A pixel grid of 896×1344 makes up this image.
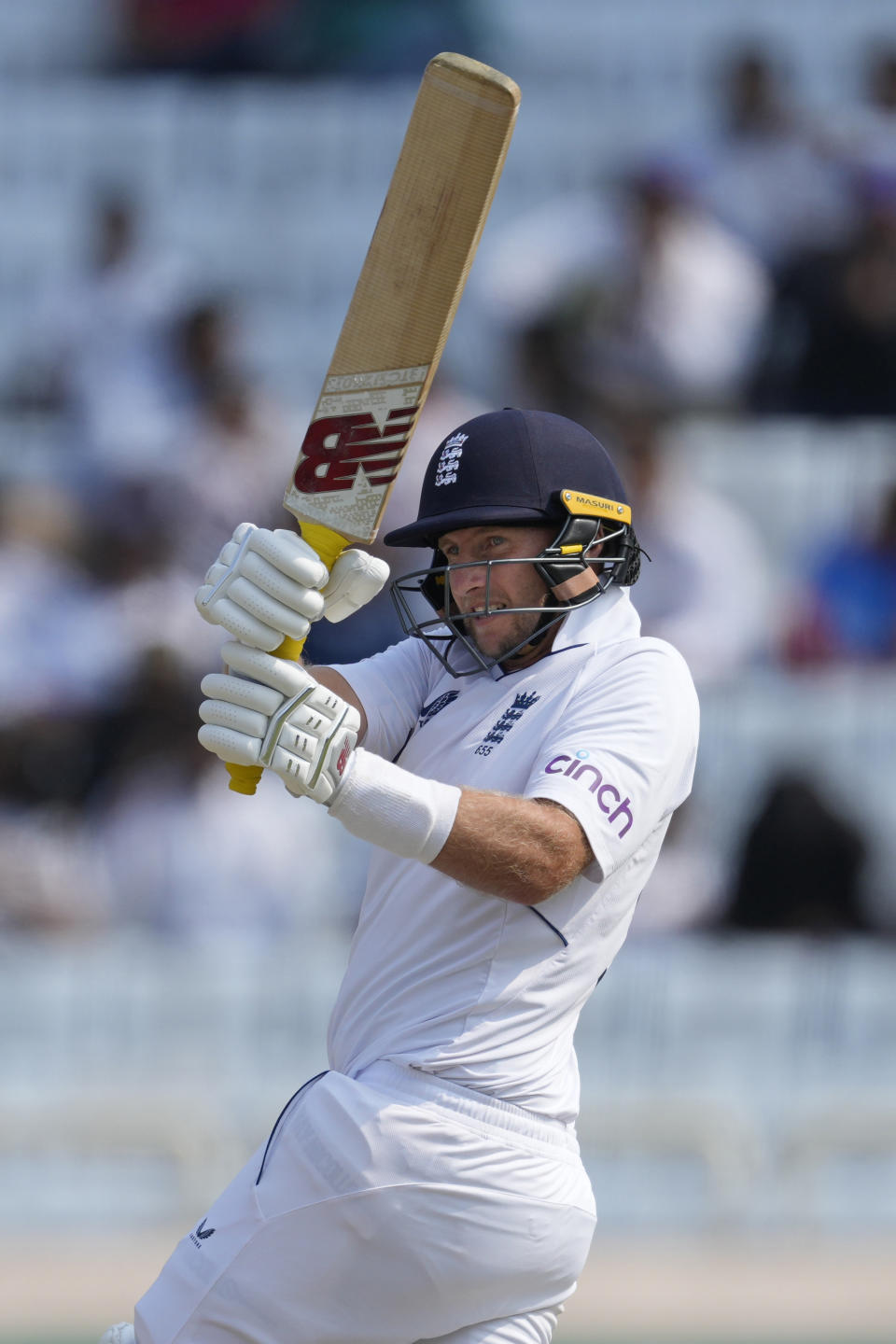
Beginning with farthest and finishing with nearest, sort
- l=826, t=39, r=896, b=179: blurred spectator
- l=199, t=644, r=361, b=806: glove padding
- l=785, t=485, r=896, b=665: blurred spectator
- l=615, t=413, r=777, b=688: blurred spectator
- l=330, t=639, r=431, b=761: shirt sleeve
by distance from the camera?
1. l=826, t=39, r=896, b=179: blurred spectator
2. l=785, t=485, r=896, b=665: blurred spectator
3. l=615, t=413, r=777, b=688: blurred spectator
4. l=330, t=639, r=431, b=761: shirt sleeve
5. l=199, t=644, r=361, b=806: glove padding

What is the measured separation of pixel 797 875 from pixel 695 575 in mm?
1058

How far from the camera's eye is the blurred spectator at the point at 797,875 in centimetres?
587

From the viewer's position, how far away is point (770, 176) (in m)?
7.06

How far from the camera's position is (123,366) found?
7027mm

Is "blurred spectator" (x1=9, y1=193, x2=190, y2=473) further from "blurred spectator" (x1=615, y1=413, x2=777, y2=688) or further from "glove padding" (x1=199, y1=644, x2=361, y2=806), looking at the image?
"glove padding" (x1=199, y1=644, x2=361, y2=806)

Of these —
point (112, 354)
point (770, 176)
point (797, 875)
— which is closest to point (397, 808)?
point (797, 875)

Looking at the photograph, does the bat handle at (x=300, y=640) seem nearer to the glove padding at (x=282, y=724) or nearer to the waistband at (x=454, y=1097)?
the glove padding at (x=282, y=724)

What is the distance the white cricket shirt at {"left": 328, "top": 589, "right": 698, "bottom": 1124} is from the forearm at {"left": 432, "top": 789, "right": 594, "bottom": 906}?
0.03 meters

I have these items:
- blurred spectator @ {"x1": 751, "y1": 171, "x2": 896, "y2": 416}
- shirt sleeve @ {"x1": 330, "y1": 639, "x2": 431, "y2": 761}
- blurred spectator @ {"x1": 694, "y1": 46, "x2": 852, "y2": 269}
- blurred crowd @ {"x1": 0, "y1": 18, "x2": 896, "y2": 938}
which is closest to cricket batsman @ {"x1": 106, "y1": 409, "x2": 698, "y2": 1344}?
shirt sleeve @ {"x1": 330, "y1": 639, "x2": 431, "y2": 761}

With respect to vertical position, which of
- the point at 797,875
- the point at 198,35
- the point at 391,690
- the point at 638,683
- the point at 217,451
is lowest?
the point at 797,875

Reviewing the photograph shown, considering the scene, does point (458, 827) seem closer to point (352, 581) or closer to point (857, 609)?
point (352, 581)

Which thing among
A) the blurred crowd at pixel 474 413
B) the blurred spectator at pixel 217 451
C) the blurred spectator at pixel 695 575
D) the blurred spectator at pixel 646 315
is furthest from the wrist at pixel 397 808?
the blurred spectator at pixel 646 315

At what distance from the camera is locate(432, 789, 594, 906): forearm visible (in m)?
2.18

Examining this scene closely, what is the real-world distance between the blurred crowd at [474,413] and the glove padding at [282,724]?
12.0ft
